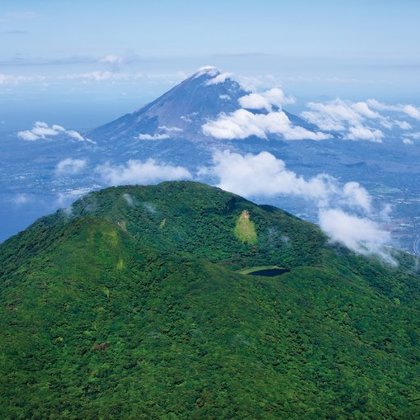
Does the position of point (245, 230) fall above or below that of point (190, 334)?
below

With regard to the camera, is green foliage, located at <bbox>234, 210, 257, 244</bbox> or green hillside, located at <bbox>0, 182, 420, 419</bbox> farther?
green foliage, located at <bbox>234, 210, 257, 244</bbox>

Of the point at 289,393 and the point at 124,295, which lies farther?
the point at 124,295

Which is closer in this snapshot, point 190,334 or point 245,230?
point 190,334

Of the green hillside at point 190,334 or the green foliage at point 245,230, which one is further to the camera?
the green foliage at point 245,230

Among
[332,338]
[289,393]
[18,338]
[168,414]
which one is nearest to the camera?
[168,414]

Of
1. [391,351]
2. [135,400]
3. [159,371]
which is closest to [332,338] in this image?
[391,351]

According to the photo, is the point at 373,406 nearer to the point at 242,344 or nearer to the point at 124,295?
the point at 242,344

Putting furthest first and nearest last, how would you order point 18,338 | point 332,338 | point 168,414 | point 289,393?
point 332,338 < point 18,338 < point 289,393 < point 168,414

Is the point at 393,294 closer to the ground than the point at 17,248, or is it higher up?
closer to the ground
